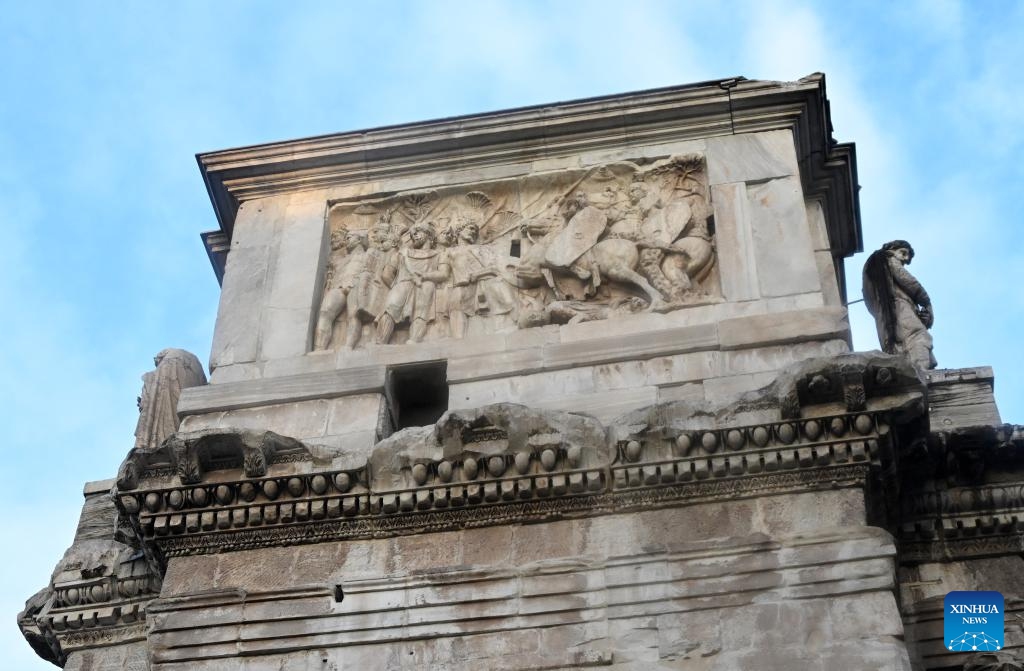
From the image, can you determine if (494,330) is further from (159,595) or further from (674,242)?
(159,595)

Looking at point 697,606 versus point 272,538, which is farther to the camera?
point 272,538

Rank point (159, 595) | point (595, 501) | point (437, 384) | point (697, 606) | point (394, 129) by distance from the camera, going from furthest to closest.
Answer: point (394, 129)
point (437, 384)
point (159, 595)
point (595, 501)
point (697, 606)

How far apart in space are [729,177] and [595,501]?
3637mm

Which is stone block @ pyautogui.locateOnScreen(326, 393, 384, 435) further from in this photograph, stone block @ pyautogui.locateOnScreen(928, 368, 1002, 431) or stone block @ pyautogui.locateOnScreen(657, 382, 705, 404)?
stone block @ pyautogui.locateOnScreen(928, 368, 1002, 431)

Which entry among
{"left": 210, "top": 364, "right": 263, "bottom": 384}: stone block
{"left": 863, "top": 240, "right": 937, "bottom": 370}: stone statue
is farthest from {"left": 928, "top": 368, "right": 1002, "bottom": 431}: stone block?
{"left": 210, "top": 364, "right": 263, "bottom": 384}: stone block

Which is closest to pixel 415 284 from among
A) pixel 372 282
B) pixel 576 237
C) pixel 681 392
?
pixel 372 282

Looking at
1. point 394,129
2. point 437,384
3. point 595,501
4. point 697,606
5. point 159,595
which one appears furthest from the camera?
point 394,129

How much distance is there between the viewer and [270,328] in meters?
12.7

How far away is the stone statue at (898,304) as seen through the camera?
41.2ft

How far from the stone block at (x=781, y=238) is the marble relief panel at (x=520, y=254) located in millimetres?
396

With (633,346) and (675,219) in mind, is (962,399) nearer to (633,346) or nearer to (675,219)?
(633,346)

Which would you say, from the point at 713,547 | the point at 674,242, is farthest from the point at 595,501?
the point at 674,242

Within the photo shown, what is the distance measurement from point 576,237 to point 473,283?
914 millimetres

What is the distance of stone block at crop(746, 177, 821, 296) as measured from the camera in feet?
39.1
